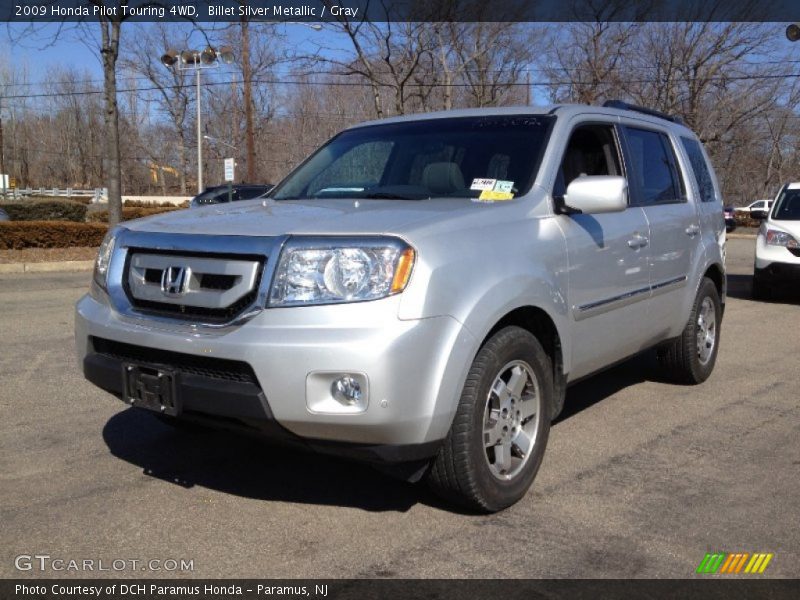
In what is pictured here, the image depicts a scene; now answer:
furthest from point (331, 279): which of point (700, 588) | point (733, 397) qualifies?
point (733, 397)

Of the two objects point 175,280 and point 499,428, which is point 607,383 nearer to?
point 499,428

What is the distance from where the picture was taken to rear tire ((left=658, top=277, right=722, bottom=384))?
223 inches

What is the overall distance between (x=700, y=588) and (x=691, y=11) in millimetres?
36240

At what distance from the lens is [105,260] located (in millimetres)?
3695

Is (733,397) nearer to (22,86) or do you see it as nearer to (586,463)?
(586,463)

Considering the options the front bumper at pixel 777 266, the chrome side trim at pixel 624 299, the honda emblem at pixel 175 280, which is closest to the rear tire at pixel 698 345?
the chrome side trim at pixel 624 299

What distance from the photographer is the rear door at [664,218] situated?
4.90 metres

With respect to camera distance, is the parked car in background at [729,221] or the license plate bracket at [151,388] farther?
the parked car in background at [729,221]

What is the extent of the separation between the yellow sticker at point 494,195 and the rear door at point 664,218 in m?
1.25

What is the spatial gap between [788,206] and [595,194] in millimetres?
9121

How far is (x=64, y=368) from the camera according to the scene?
629 centimetres

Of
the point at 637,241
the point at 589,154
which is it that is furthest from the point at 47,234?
the point at 637,241

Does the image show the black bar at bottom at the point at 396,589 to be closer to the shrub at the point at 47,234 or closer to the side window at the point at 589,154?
the side window at the point at 589,154

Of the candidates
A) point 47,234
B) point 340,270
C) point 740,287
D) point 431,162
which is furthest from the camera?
point 47,234
